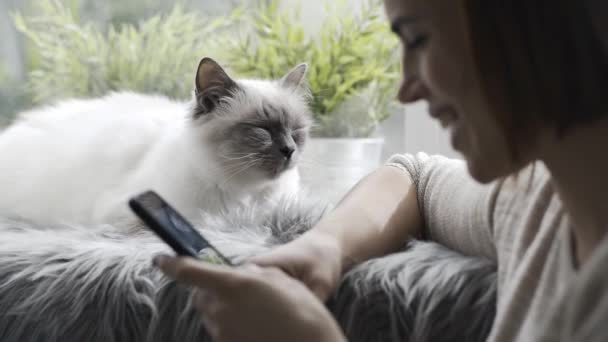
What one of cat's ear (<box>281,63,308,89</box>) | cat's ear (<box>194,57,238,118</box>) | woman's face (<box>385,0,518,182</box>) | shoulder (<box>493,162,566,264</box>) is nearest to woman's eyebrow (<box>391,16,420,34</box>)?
woman's face (<box>385,0,518,182</box>)

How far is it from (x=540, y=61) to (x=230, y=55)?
1.44 m

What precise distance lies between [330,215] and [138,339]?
293mm

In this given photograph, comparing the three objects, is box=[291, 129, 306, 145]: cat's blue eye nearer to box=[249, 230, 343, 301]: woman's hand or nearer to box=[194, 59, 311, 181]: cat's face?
box=[194, 59, 311, 181]: cat's face

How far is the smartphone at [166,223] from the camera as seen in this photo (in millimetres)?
592

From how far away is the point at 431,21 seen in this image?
53cm

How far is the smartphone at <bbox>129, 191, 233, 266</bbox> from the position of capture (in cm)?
59

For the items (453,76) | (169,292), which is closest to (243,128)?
(169,292)

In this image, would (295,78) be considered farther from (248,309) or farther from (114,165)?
(248,309)

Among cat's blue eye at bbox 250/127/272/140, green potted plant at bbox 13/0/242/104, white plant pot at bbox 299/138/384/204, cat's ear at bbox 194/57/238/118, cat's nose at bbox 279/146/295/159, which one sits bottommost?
white plant pot at bbox 299/138/384/204

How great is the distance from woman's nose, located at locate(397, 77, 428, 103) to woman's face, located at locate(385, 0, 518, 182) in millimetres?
14

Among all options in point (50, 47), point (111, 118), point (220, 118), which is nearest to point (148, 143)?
point (111, 118)

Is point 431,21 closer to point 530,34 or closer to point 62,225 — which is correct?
point 530,34

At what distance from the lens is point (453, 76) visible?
524 mm

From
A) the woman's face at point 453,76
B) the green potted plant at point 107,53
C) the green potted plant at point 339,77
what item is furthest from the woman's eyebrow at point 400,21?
the green potted plant at point 107,53
